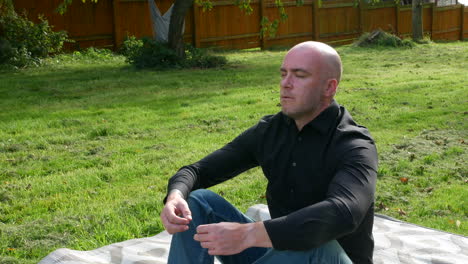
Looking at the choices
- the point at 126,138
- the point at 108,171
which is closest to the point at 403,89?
the point at 126,138

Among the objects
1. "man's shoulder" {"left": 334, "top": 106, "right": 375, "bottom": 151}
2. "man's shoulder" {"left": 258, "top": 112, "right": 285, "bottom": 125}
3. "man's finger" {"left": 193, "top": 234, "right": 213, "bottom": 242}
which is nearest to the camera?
"man's finger" {"left": 193, "top": 234, "right": 213, "bottom": 242}

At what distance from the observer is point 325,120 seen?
2828mm

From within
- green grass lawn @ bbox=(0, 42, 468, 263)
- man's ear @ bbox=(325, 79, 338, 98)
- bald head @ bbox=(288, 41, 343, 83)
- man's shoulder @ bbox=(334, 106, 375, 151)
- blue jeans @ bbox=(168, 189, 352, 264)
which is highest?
bald head @ bbox=(288, 41, 343, 83)

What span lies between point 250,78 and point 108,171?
275 inches

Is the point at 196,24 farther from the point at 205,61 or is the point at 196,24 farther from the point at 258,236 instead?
the point at 258,236

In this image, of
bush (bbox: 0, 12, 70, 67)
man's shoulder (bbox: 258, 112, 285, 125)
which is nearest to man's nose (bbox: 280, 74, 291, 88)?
man's shoulder (bbox: 258, 112, 285, 125)

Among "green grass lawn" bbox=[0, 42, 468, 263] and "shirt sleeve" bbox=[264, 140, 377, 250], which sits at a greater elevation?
"shirt sleeve" bbox=[264, 140, 377, 250]

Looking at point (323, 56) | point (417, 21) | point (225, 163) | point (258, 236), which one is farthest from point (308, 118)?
point (417, 21)

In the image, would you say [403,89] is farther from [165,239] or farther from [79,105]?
[165,239]

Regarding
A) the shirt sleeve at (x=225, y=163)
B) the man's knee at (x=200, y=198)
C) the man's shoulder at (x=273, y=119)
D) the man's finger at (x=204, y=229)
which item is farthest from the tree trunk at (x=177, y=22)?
the man's finger at (x=204, y=229)

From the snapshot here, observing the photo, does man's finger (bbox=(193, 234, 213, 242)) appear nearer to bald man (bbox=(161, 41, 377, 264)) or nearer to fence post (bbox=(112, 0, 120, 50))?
bald man (bbox=(161, 41, 377, 264))

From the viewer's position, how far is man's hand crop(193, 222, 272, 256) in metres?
2.43

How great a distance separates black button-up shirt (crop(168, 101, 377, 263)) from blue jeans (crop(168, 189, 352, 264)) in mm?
69

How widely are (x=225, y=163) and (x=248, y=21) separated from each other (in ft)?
59.2
